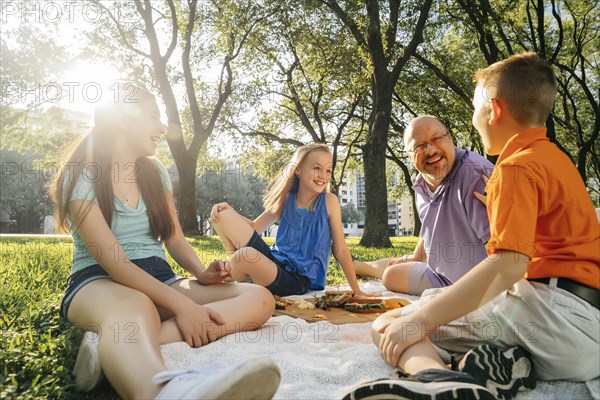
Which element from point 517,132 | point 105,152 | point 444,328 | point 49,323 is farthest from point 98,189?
point 517,132

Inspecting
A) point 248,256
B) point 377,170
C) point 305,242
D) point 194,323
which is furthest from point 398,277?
point 377,170

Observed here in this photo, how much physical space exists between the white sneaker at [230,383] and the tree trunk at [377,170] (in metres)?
10.6

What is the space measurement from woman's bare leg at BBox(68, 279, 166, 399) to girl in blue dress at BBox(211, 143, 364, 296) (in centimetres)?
178

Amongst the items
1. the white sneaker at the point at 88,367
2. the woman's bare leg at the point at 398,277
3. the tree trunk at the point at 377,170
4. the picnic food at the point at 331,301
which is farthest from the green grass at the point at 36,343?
the tree trunk at the point at 377,170

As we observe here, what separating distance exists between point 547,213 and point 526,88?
22.7 inches

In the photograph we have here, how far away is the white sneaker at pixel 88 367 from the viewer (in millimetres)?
1846

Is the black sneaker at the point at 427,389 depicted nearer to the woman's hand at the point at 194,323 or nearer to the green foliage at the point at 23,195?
the woman's hand at the point at 194,323

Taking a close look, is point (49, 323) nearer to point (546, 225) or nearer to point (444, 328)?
point (444, 328)

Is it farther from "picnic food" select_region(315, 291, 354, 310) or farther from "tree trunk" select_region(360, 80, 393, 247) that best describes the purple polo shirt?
"tree trunk" select_region(360, 80, 393, 247)

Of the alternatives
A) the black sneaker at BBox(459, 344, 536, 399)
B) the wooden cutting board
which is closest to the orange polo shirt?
the black sneaker at BBox(459, 344, 536, 399)

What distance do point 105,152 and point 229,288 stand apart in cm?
106

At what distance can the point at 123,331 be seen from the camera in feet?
6.11

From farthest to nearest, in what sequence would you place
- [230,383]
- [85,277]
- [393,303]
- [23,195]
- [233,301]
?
[23,195], [393,303], [233,301], [85,277], [230,383]

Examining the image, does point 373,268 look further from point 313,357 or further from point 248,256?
point 313,357
